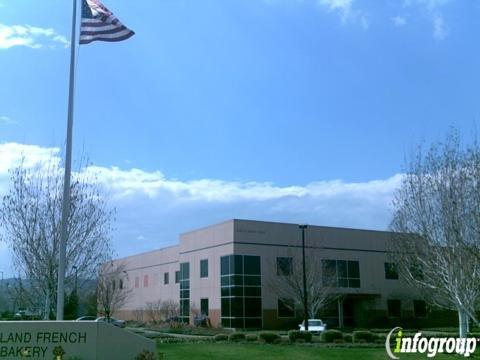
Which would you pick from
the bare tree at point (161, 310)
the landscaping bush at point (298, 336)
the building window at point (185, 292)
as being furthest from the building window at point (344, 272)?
the landscaping bush at point (298, 336)

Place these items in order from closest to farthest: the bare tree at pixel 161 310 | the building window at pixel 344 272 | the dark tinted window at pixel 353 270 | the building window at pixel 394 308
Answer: the building window at pixel 344 272, the dark tinted window at pixel 353 270, the building window at pixel 394 308, the bare tree at pixel 161 310

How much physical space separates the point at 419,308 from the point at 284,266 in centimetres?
1699

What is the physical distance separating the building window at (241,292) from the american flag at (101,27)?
37125 millimetres

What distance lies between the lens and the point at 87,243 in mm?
25906

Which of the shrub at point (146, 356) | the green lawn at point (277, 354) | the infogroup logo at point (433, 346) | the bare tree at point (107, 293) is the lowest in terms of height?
the green lawn at point (277, 354)

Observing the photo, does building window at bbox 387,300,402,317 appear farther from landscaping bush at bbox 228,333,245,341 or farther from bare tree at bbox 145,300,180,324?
landscaping bush at bbox 228,333,245,341

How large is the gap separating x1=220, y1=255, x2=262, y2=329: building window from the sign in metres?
37.7

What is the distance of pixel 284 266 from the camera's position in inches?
2126

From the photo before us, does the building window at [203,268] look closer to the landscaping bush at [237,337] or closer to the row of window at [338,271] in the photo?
the row of window at [338,271]

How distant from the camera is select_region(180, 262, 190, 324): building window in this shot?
61.0 m

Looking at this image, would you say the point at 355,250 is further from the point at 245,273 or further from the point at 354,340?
the point at 354,340

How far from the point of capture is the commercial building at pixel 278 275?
53.2 metres

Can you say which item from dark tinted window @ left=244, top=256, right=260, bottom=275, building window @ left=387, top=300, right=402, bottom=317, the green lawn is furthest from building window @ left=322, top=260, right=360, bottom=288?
the green lawn

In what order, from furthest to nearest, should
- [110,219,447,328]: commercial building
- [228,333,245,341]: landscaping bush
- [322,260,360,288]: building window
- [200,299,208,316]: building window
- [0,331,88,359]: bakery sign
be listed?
[200,299,208,316]: building window
[322,260,360,288]: building window
[110,219,447,328]: commercial building
[228,333,245,341]: landscaping bush
[0,331,88,359]: bakery sign
